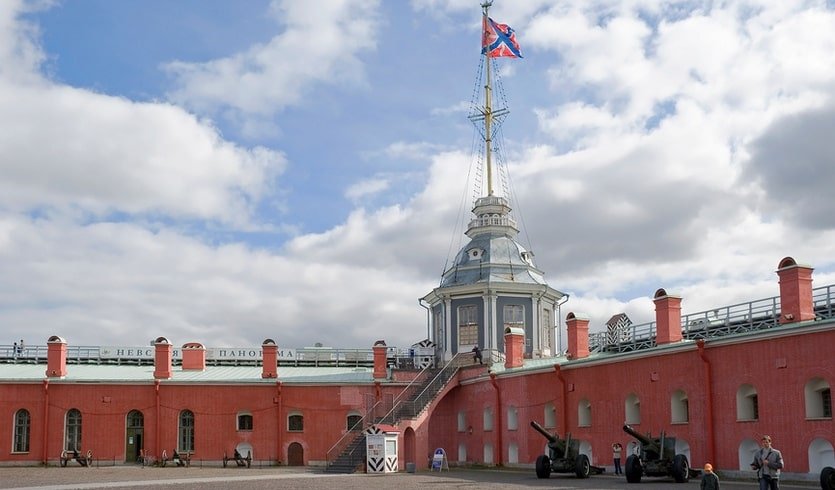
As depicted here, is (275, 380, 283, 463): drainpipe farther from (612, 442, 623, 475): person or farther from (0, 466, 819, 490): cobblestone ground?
(612, 442, 623, 475): person

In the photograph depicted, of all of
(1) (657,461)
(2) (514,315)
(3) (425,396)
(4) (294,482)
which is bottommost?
(4) (294,482)

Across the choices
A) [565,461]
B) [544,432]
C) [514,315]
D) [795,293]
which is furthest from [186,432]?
[795,293]

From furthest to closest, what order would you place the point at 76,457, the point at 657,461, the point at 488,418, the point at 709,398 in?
1. the point at 76,457
2. the point at 488,418
3. the point at 709,398
4. the point at 657,461

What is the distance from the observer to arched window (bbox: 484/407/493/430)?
4578cm

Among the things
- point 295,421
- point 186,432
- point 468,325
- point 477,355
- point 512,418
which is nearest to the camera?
point 512,418

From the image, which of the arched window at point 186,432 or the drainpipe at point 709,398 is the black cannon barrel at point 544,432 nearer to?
the drainpipe at point 709,398

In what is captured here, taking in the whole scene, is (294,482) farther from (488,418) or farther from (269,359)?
(269,359)

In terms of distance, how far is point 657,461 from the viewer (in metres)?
31.2

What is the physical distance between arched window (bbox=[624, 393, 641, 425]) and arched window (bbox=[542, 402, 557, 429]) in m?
5.06

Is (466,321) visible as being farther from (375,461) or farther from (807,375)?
(807,375)

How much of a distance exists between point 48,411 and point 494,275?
79.0ft

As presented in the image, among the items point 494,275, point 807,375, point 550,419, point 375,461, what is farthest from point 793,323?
point 494,275

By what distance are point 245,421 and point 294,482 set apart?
53.9 ft

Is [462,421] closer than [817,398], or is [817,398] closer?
[817,398]
